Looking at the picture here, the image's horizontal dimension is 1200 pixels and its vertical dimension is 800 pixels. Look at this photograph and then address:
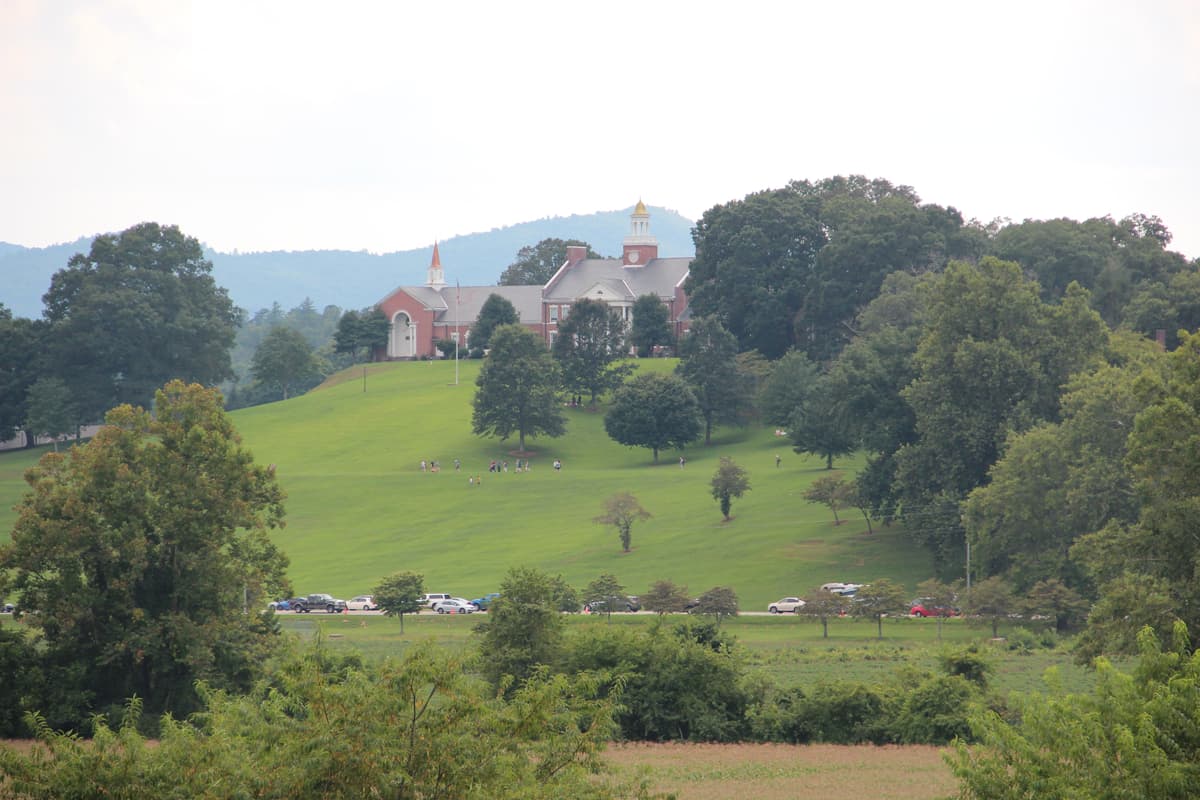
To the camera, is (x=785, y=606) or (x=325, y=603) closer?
(x=785, y=606)

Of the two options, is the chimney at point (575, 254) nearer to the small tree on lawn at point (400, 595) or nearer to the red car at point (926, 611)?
the small tree on lawn at point (400, 595)

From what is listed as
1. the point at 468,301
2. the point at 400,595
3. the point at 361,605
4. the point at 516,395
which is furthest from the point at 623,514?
the point at 468,301

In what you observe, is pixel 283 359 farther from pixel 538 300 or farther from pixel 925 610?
pixel 925 610

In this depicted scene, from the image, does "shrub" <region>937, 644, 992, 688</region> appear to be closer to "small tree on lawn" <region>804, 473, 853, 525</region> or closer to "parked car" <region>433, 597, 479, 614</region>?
"parked car" <region>433, 597, 479, 614</region>

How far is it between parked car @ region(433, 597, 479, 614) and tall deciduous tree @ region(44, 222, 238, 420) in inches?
2043

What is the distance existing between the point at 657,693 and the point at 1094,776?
18.2 metres

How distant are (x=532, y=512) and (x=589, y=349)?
2762 centimetres

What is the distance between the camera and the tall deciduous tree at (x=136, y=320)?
107 meters

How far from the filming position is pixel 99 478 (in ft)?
129

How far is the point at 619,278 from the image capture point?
14300cm

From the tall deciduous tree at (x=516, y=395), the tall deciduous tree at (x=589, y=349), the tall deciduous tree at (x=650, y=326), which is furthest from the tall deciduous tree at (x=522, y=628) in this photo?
the tall deciduous tree at (x=650, y=326)

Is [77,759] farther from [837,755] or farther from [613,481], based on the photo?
[613,481]

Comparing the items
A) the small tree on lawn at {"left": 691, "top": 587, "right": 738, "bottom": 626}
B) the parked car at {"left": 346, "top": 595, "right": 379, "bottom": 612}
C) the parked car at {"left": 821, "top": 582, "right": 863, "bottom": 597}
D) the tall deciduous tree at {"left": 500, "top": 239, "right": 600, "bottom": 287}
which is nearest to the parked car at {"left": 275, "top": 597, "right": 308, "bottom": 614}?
the parked car at {"left": 346, "top": 595, "right": 379, "bottom": 612}

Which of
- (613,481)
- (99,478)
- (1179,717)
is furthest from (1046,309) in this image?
(1179,717)
